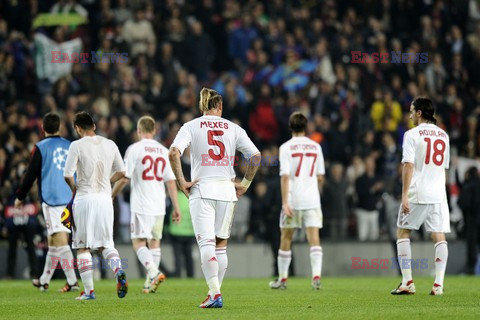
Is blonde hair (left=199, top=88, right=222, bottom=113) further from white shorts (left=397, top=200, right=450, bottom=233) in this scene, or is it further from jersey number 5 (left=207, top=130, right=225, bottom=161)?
white shorts (left=397, top=200, right=450, bottom=233)

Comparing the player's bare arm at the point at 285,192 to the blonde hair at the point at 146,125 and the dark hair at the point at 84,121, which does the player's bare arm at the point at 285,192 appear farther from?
the dark hair at the point at 84,121

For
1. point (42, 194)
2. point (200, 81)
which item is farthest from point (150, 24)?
point (42, 194)

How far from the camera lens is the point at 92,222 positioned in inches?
537

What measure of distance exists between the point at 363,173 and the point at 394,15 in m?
8.30

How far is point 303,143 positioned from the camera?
16.5 m

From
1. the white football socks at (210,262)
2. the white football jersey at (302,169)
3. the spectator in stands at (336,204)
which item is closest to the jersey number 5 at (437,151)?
the white football jersey at (302,169)

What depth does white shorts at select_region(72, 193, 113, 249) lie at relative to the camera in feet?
44.8

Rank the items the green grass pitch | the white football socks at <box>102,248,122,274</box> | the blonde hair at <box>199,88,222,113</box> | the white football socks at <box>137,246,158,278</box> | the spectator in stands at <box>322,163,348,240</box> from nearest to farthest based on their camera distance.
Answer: the green grass pitch → the blonde hair at <box>199,88,222,113</box> → the white football socks at <box>102,248,122,274</box> → the white football socks at <box>137,246,158,278</box> → the spectator in stands at <box>322,163,348,240</box>

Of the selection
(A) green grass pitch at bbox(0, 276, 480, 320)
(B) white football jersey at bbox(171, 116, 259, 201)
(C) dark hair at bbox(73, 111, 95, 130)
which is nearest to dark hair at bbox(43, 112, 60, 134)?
(C) dark hair at bbox(73, 111, 95, 130)

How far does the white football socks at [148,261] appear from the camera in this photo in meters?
15.8

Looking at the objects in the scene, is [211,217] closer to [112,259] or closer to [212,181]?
[212,181]

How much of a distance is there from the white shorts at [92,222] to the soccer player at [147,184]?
2.34m

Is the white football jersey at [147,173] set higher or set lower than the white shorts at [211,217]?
higher

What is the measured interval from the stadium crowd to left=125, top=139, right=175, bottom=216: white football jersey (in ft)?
21.1
